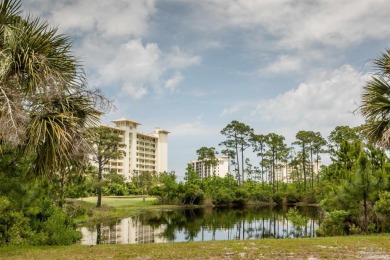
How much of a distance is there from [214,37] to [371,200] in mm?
11235

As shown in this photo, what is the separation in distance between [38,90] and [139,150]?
109m

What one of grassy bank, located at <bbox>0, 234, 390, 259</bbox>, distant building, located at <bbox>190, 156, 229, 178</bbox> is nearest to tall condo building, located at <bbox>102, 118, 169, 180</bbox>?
distant building, located at <bbox>190, 156, 229, 178</bbox>

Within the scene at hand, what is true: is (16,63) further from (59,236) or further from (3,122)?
(59,236)

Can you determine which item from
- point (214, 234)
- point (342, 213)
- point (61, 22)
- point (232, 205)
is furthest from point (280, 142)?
point (61, 22)

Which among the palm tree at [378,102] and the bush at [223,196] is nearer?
the palm tree at [378,102]

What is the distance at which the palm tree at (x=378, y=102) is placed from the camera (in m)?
13.1

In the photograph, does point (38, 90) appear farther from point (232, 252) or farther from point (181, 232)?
point (181, 232)

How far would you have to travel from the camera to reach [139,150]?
118 m

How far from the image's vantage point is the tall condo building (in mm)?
110188

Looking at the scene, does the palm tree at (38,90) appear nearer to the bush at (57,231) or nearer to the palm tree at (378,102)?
the bush at (57,231)

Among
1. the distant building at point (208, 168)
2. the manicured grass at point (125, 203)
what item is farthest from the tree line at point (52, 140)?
the distant building at point (208, 168)

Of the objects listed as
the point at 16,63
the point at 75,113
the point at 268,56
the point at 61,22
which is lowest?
the point at 75,113

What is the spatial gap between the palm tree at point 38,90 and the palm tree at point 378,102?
9.44 metres

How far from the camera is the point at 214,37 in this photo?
60.2 ft
